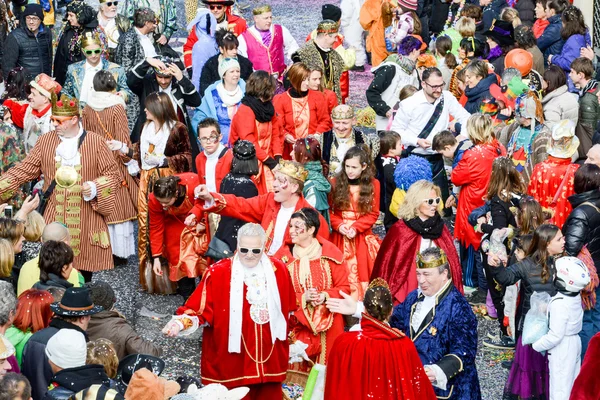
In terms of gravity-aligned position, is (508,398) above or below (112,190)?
below

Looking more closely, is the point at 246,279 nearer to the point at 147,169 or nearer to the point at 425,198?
the point at 425,198

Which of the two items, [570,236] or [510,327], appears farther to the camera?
[510,327]

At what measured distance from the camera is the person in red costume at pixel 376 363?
21.9 feet

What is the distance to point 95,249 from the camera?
1023 centimetres

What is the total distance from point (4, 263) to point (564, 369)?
411cm

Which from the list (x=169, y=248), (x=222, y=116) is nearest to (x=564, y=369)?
(x=169, y=248)

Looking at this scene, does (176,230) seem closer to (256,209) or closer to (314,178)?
(256,209)

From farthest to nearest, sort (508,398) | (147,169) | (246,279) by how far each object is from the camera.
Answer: (147,169), (508,398), (246,279)

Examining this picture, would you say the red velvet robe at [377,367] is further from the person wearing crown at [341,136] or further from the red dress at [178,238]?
the person wearing crown at [341,136]

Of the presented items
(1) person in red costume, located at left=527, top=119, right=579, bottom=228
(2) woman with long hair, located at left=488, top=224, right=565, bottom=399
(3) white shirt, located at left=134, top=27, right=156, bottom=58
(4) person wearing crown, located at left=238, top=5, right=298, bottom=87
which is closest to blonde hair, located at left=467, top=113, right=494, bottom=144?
(1) person in red costume, located at left=527, top=119, right=579, bottom=228

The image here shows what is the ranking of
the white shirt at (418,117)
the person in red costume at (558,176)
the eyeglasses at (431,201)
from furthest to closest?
the white shirt at (418,117) < the person in red costume at (558,176) < the eyeglasses at (431,201)

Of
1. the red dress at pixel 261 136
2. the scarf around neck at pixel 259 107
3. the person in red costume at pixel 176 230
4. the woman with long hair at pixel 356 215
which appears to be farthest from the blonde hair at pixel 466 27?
the person in red costume at pixel 176 230

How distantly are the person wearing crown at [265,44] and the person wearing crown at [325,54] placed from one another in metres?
0.58

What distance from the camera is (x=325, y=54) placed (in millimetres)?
12930
